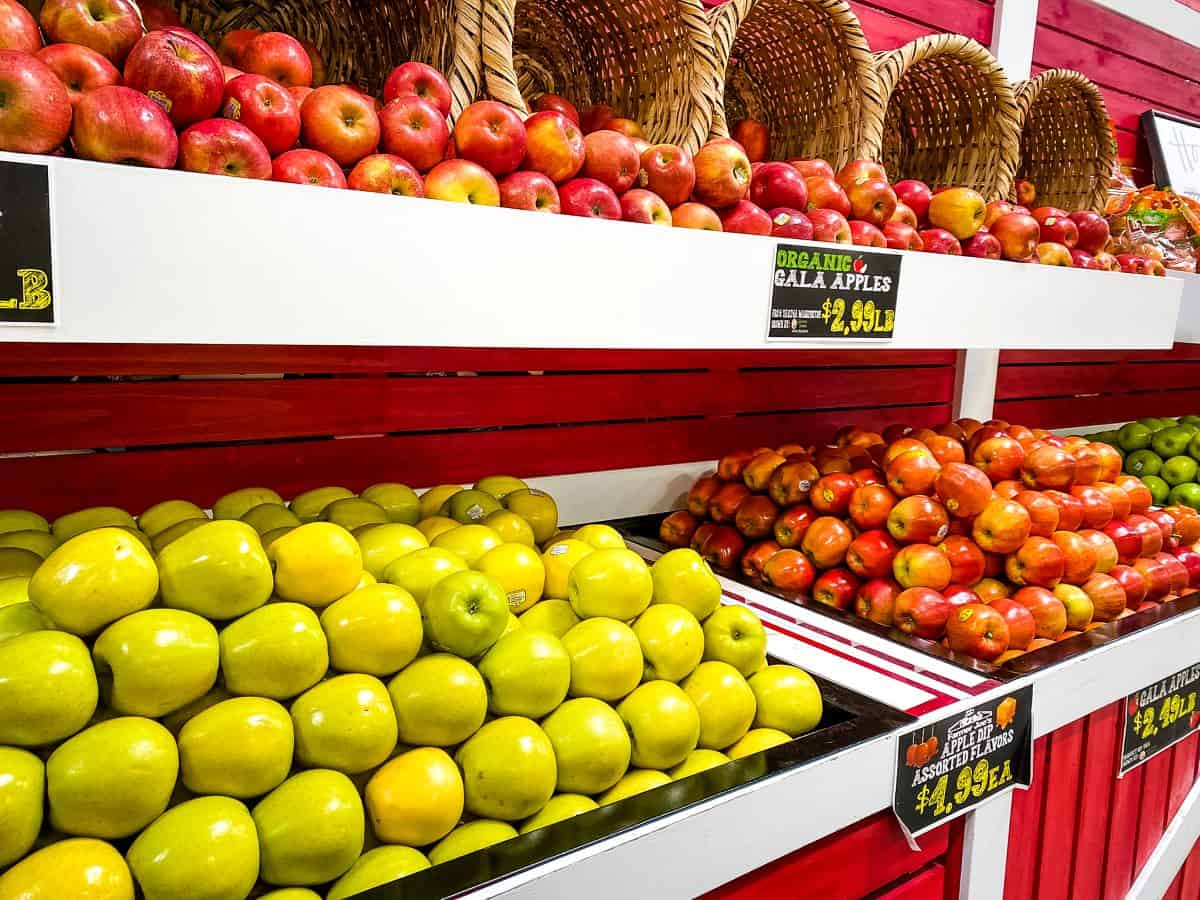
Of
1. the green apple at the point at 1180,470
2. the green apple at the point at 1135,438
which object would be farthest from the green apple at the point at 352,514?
the green apple at the point at 1135,438

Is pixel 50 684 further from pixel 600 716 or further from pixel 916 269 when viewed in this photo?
pixel 916 269

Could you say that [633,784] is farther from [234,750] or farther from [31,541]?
[31,541]

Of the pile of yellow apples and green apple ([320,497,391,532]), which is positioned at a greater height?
green apple ([320,497,391,532])

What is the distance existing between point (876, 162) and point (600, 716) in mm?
1379

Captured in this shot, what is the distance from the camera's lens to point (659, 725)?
111 cm

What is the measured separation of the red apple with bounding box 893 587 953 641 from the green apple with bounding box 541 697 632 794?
2.59 ft

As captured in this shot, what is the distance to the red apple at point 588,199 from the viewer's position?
1.38 meters

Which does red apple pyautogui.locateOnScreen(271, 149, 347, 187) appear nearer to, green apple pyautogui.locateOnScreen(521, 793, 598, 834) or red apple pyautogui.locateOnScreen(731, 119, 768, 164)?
green apple pyautogui.locateOnScreen(521, 793, 598, 834)

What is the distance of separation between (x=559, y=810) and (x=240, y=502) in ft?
2.32

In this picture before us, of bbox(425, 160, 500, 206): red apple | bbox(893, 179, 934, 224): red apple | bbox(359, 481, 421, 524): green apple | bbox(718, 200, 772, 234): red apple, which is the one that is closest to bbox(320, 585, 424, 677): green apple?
bbox(359, 481, 421, 524): green apple

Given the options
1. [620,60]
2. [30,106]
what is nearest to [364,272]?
[30,106]

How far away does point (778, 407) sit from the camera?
2.44m

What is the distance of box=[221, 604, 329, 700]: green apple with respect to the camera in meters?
0.94

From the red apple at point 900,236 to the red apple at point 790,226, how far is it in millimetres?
300
